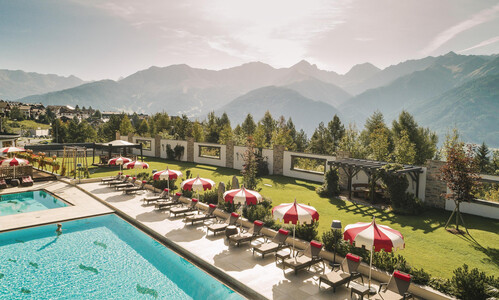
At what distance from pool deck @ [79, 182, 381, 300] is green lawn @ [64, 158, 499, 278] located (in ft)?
12.4

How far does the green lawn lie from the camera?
10055mm

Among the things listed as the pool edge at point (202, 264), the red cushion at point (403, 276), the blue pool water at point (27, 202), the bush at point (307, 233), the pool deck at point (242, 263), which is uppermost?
the red cushion at point (403, 276)

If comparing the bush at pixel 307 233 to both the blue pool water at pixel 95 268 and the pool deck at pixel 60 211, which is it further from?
the pool deck at pixel 60 211

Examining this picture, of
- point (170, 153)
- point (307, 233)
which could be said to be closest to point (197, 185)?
point (307, 233)

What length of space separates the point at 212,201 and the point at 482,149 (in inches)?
2515

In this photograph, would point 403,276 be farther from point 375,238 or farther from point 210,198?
point 210,198

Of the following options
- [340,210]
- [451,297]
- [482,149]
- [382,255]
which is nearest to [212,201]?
[340,210]

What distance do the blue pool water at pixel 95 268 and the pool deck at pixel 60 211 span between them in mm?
752

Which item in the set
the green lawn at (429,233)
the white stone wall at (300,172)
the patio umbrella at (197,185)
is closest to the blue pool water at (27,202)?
the patio umbrella at (197,185)

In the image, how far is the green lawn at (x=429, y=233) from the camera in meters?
10.1

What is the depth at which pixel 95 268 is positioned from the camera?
10.4 m

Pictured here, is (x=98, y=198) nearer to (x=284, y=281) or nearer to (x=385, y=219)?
(x=284, y=281)

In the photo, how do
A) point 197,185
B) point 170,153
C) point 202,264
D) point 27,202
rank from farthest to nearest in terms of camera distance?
point 170,153 → point 27,202 → point 197,185 → point 202,264

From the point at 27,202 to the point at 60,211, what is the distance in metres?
4.90
